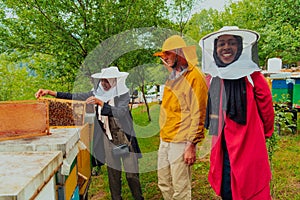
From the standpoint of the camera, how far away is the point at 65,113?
2.36m

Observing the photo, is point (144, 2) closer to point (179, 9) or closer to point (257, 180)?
point (179, 9)

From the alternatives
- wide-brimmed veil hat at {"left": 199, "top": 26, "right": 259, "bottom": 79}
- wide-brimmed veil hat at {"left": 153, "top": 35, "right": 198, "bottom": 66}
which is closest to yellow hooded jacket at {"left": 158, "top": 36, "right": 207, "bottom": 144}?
wide-brimmed veil hat at {"left": 153, "top": 35, "right": 198, "bottom": 66}

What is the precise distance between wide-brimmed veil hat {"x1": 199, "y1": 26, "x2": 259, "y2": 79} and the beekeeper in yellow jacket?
24cm

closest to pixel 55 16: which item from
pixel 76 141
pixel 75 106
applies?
pixel 75 106

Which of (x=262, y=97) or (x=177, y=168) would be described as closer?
(x=262, y=97)

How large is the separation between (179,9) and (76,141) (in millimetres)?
5981

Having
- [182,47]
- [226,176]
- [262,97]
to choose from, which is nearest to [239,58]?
[262,97]

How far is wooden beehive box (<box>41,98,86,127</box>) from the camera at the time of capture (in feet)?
7.65

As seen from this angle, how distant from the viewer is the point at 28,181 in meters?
0.88

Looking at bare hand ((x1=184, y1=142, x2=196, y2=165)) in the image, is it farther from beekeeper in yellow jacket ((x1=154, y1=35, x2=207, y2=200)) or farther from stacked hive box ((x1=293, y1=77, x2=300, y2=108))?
stacked hive box ((x1=293, y1=77, x2=300, y2=108))

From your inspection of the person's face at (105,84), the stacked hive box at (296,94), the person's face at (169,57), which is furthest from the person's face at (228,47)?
the stacked hive box at (296,94)

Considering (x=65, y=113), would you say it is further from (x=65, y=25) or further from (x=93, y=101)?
(x=65, y=25)

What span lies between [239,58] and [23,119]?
4.17 ft

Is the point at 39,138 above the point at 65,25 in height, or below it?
below
